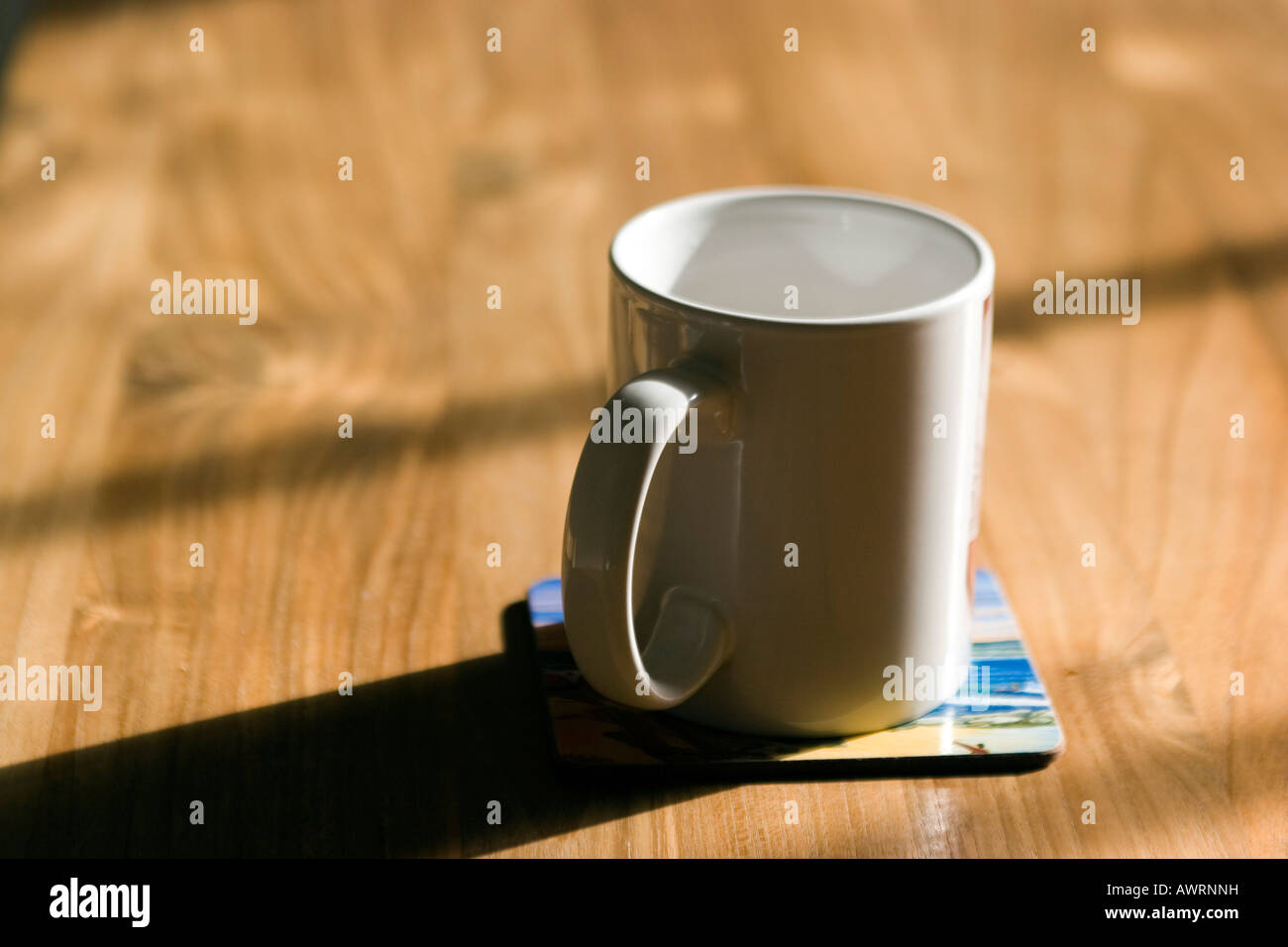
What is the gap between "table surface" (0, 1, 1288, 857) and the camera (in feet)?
1.64

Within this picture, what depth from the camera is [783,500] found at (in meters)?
0.48

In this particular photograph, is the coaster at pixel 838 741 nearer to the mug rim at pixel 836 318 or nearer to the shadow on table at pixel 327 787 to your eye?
the shadow on table at pixel 327 787

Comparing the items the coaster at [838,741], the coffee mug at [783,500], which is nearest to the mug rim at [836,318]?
the coffee mug at [783,500]

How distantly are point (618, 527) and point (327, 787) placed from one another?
143mm

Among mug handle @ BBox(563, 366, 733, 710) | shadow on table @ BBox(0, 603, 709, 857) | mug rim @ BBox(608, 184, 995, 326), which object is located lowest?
shadow on table @ BBox(0, 603, 709, 857)

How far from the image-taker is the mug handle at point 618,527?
0.45 metres

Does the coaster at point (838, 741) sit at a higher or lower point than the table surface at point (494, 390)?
lower

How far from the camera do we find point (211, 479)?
27.5 inches

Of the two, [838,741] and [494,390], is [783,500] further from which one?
[494,390]

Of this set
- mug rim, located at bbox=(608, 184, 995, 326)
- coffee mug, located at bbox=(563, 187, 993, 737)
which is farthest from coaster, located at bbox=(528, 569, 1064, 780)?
mug rim, located at bbox=(608, 184, 995, 326)

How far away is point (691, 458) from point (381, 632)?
173 millimetres

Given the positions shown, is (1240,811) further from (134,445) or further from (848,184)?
(848,184)

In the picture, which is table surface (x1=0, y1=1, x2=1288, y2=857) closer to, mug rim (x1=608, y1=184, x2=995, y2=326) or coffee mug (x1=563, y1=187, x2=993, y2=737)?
coffee mug (x1=563, y1=187, x2=993, y2=737)

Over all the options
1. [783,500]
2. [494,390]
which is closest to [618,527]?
[783,500]
